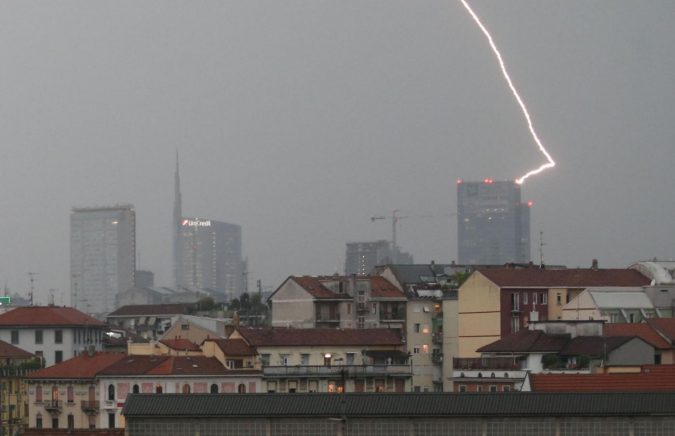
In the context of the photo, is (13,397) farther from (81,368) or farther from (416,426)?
(416,426)

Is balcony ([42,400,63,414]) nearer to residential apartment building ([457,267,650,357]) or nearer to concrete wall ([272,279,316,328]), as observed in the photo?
residential apartment building ([457,267,650,357])

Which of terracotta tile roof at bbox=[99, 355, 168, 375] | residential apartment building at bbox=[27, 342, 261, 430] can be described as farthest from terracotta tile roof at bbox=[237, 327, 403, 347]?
terracotta tile roof at bbox=[99, 355, 168, 375]

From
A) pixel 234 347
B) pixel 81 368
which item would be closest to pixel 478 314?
pixel 234 347

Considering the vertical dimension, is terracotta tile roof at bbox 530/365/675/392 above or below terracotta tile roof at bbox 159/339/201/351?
below

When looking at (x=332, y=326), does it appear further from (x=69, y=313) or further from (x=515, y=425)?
(x=515, y=425)

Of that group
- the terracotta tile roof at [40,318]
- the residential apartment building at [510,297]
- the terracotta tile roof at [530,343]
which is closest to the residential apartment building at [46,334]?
the terracotta tile roof at [40,318]

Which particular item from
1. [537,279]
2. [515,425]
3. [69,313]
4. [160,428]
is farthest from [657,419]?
[69,313]

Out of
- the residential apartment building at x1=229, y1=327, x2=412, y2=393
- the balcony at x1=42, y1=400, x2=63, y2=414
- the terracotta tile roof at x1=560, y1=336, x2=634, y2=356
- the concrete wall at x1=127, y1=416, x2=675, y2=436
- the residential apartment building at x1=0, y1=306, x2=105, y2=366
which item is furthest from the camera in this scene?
the residential apartment building at x1=0, y1=306, x2=105, y2=366
